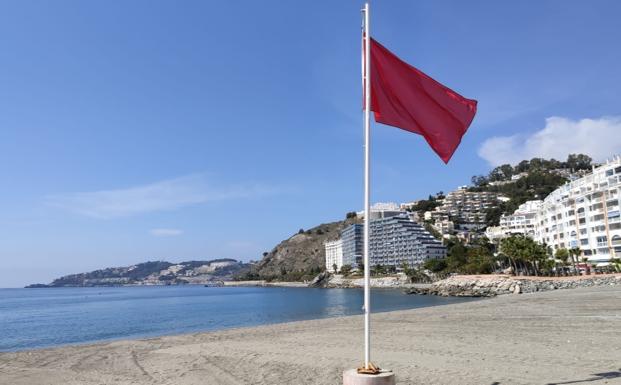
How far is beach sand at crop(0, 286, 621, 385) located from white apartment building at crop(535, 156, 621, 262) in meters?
62.1

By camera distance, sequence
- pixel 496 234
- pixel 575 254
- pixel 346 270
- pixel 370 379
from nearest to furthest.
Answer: pixel 370 379 < pixel 575 254 < pixel 496 234 < pixel 346 270

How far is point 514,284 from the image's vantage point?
219ft

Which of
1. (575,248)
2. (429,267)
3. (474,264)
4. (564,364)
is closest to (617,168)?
(575,248)

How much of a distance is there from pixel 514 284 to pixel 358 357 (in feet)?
199

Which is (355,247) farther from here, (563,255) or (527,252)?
(563,255)

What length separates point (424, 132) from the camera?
328 inches

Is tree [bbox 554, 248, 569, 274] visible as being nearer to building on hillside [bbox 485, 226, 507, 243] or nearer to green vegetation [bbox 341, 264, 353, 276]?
building on hillside [bbox 485, 226, 507, 243]

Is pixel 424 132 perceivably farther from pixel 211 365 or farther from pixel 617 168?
pixel 617 168

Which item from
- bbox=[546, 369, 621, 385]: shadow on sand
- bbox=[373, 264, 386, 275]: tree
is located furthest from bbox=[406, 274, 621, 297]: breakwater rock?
bbox=[373, 264, 386, 275]: tree

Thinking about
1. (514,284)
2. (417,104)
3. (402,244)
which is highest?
(402,244)

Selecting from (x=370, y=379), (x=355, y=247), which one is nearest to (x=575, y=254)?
(x=370, y=379)

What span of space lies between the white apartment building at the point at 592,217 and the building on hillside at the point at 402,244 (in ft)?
223

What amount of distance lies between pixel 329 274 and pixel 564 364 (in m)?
184

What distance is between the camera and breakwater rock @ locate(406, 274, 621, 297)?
190ft
